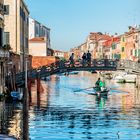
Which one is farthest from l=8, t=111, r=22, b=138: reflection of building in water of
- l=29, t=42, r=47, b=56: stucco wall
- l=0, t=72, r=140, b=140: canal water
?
l=29, t=42, r=47, b=56: stucco wall

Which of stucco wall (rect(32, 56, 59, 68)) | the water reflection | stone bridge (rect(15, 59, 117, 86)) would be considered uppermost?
stucco wall (rect(32, 56, 59, 68))

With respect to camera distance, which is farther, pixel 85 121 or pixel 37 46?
pixel 37 46

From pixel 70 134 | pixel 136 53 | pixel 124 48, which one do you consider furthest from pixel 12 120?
pixel 124 48

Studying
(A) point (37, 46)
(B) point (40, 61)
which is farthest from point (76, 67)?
(A) point (37, 46)

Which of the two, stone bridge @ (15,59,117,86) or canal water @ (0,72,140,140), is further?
stone bridge @ (15,59,117,86)

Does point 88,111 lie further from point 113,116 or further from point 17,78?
point 17,78

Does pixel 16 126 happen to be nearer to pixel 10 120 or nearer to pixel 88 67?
pixel 10 120

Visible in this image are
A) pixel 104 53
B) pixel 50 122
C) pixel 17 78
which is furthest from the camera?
pixel 104 53

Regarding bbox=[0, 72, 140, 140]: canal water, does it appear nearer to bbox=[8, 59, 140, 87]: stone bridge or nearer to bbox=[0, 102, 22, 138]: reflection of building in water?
bbox=[0, 102, 22, 138]: reflection of building in water

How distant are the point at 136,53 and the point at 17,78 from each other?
49.1 m

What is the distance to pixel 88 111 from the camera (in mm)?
41844

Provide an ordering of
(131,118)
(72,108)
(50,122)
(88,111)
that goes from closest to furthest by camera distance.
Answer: (50,122)
(131,118)
(88,111)
(72,108)

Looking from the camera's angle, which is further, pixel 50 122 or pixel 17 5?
pixel 17 5

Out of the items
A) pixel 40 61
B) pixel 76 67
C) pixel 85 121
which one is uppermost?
pixel 40 61
